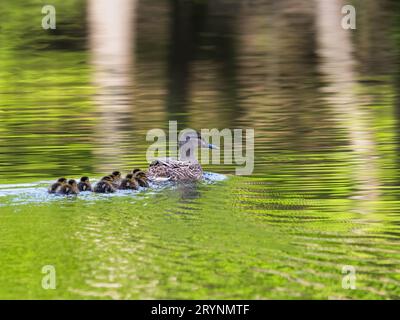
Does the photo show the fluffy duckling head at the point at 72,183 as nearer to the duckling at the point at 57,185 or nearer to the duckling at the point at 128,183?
the duckling at the point at 57,185

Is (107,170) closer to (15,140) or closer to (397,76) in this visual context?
(15,140)

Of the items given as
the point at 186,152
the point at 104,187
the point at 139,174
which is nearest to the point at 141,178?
the point at 139,174

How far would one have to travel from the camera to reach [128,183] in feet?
38.9

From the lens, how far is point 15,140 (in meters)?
15.4

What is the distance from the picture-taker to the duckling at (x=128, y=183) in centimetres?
1182

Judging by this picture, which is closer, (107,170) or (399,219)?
(399,219)

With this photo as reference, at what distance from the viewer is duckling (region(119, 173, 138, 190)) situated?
11816mm

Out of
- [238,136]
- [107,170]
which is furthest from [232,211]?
[238,136]

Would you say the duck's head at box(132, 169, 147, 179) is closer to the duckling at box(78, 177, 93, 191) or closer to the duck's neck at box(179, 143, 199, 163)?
the duckling at box(78, 177, 93, 191)

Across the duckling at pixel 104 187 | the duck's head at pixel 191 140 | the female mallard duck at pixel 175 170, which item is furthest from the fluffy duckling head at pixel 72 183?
the duck's head at pixel 191 140

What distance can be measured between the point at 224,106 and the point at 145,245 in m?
8.71

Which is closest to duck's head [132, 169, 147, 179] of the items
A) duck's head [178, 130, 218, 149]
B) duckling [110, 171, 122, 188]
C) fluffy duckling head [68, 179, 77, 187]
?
duckling [110, 171, 122, 188]

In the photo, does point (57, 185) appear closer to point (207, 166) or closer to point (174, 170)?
point (174, 170)

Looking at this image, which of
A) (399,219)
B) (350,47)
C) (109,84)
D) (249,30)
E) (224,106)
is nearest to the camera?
(399,219)
